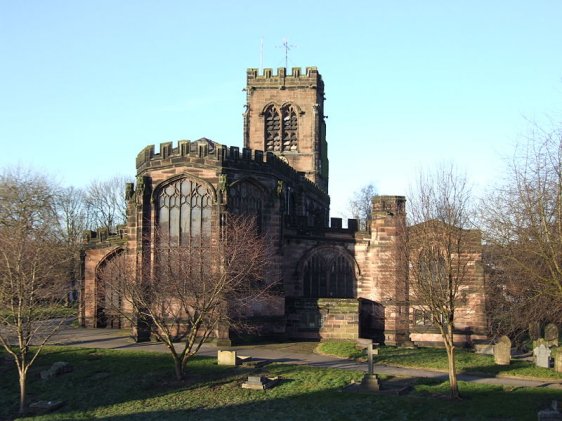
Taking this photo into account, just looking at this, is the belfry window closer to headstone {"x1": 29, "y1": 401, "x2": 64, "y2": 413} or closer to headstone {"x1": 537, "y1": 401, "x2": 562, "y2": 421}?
headstone {"x1": 29, "y1": 401, "x2": 64, "y2": 413}

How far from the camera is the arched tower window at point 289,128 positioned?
50.5 m

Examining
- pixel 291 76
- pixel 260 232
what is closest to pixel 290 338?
pixel 260 232

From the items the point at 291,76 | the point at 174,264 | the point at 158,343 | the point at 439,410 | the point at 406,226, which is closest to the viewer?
the point at 439,410

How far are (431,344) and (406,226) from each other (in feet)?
36.6

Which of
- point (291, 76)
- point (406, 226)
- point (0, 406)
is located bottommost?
point (0, 406)

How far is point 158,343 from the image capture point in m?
27.8

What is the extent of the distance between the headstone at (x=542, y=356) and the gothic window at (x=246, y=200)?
13.2 m

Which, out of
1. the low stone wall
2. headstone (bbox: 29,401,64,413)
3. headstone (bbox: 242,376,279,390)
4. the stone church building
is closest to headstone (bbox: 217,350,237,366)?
headstone (bbox: 242,376,279,390)

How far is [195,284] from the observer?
22672mm

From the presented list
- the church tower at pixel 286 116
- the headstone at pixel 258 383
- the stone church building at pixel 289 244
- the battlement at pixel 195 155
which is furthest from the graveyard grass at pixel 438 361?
the church tower at pixel 286 116

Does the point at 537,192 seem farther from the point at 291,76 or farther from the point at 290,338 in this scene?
the point at 291,76

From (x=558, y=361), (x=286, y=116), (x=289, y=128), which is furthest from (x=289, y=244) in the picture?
(x=286, y=116)

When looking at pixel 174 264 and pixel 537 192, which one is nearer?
pixel 537 192

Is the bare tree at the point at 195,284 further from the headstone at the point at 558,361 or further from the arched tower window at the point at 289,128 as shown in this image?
the arched tower window at the point at 289,128
